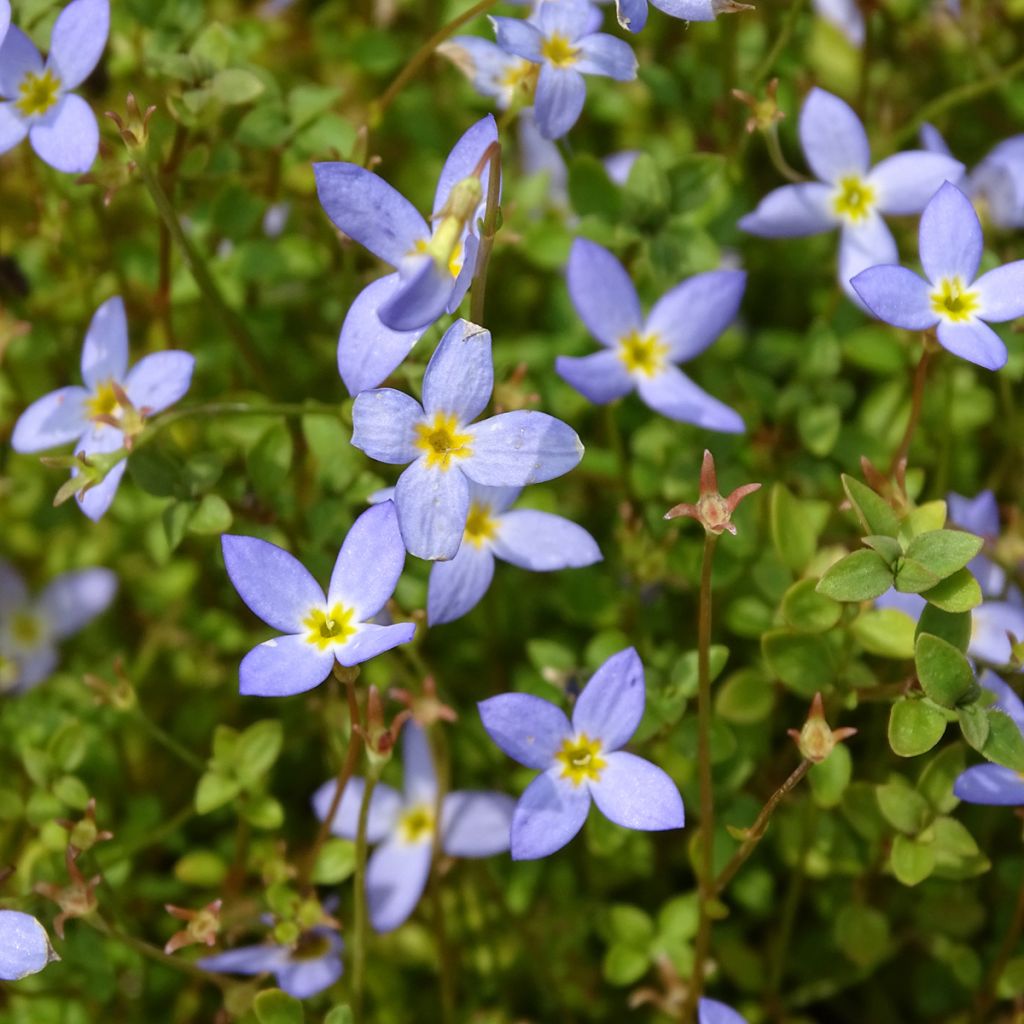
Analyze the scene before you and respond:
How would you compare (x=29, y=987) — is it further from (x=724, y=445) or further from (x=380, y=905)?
(x=724, y=445)

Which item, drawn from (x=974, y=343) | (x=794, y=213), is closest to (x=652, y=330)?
(x=794, y=213)

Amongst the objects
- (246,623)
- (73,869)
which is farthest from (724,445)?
(73,869)

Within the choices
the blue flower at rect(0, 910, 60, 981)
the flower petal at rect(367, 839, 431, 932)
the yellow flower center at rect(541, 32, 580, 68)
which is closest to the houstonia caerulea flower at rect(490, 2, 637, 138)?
the yellow flower center at rect(541, 32, 580, 68)

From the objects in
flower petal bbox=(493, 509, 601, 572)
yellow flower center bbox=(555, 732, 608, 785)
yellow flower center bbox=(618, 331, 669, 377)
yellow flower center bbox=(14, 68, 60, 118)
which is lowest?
yellow flower center bbox=(555, 732, 608, 785)

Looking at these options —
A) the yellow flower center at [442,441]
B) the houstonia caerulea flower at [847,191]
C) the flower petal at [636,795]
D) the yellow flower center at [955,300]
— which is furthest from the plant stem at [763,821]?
the houstonia caerulea flower at [847,191]

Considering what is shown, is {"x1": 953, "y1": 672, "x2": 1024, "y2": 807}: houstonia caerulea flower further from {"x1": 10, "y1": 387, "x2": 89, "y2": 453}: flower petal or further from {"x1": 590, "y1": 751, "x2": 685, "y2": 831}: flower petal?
{"x1": 10, "y1": 387, "x2": 89, "y2": 453}: flower petal

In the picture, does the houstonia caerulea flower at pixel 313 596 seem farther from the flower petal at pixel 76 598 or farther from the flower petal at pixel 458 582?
the flower petal at pixel 76 598
